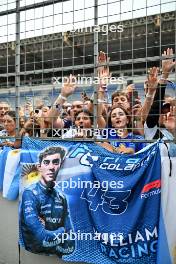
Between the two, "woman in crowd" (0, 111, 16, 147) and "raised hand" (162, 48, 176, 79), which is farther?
"woman in crowd" (0, 111, 16, 147)

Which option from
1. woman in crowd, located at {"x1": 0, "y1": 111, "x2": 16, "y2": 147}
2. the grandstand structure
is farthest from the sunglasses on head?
the grandstand structure

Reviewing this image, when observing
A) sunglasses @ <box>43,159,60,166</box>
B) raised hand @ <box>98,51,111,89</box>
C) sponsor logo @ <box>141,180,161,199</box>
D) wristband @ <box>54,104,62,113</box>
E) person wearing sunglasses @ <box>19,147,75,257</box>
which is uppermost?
raised hand @ <box>98,51,111,89</box>

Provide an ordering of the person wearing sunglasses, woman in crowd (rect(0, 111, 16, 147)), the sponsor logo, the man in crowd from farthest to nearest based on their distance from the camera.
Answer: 1. the man in crowd
2. woman in crowd (rect(0, 111, 16, 147))
3. the person wearing sunglasses
4. the sponsor logo

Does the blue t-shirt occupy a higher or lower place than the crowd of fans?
lower

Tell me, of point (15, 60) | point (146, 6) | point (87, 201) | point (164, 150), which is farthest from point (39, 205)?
point (146, 6)

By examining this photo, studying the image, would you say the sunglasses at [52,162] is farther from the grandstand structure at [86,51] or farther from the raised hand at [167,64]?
the raised hand at [167,64]

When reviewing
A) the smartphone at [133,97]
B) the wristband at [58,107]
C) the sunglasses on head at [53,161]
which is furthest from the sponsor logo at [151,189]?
the wristband at [58,107]

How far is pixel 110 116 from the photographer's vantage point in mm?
4500

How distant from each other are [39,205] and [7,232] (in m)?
0.82

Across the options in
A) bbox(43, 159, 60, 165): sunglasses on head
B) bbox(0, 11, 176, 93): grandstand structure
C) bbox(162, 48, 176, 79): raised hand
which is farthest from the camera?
bbox(43, 159, 60, 165): sunglasses on head

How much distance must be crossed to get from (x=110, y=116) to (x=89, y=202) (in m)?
1.04

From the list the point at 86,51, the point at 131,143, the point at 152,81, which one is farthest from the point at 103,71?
the point at 131,143

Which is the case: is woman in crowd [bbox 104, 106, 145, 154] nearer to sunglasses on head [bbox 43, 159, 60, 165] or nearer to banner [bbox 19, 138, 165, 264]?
banner [bbox 19, 138, 165, 264]

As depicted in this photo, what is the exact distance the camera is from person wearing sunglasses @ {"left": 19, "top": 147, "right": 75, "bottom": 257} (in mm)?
4512
